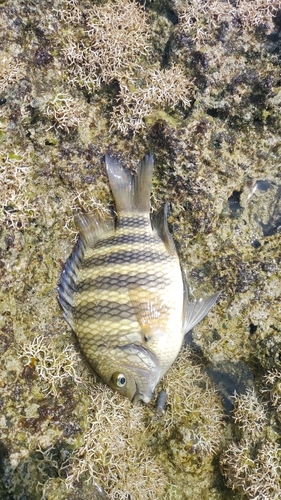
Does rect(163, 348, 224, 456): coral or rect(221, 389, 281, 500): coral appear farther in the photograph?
rect(163, 348, 224, 456): coral

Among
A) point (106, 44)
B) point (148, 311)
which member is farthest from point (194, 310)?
point (106, 44)

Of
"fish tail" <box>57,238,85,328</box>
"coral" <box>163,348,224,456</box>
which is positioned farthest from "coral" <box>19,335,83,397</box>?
"coral" <box>163,348,224,456</box>

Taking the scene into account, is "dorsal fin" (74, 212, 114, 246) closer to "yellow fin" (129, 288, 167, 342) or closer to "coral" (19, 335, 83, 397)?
"yellow fin" (129, 288, 167, 342)

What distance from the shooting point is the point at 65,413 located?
3.40 m

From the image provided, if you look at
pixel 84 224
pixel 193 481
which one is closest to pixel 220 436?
pixel 193 481

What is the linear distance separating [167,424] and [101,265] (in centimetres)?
162

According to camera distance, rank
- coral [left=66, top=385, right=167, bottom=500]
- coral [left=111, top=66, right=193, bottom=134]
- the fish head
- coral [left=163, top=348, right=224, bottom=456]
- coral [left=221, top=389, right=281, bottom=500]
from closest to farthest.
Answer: the fish head < coral [left=66, top=385, right=167, bottom=500] < coral [left=221, top=389, right=281, bottom=500] < coral [left=111, top=66, right=193, bottom=134] < coral [left=163, top=348, right=224, bottom=456]

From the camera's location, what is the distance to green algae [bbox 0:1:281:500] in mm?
3324

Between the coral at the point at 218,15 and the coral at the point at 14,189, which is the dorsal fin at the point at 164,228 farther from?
the coral at the point at 218,15

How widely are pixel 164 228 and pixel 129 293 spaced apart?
65cm

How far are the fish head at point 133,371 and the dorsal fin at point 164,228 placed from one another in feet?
2.82

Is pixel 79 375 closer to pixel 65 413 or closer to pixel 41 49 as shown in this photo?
pixel 65 413

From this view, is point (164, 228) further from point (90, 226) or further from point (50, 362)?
point (50, 362)

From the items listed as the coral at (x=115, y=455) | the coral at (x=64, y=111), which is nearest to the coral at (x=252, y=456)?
the coral at (x=115, y=455)
